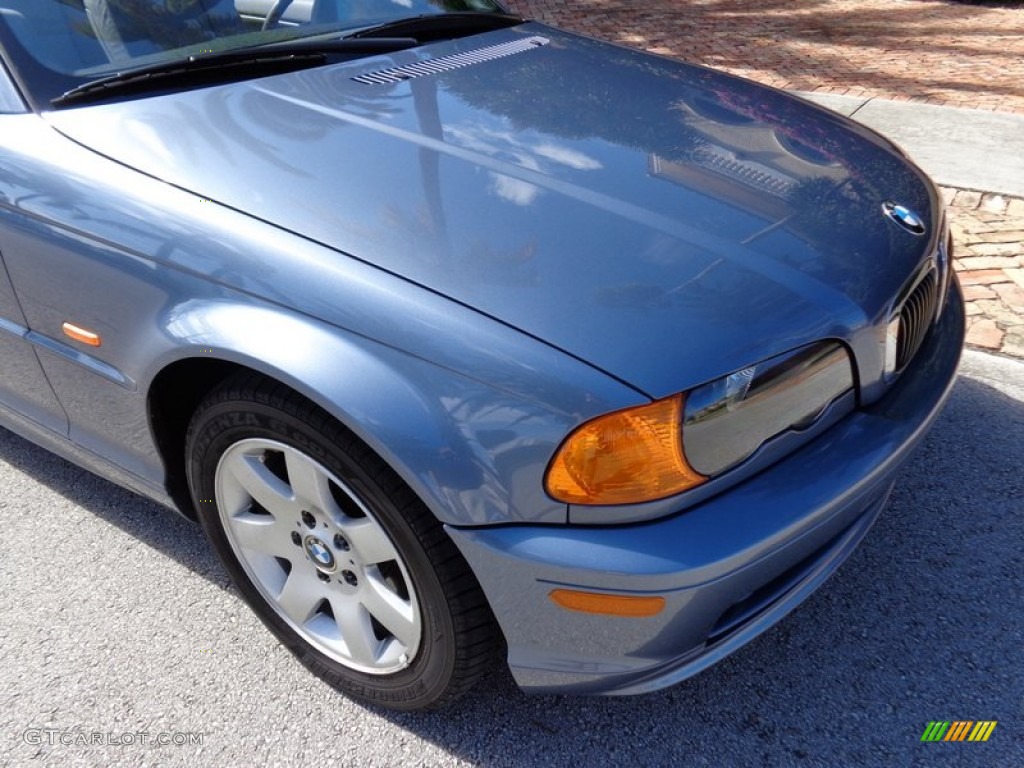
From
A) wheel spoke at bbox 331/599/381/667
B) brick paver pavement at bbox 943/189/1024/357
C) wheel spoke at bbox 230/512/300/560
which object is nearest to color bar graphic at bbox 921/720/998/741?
wheel spoke at bbox 331/599/381/667

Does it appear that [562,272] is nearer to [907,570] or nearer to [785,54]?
[907,570]

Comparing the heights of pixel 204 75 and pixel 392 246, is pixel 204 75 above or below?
above

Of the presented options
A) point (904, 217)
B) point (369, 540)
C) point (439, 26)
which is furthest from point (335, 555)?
point (439, 26)

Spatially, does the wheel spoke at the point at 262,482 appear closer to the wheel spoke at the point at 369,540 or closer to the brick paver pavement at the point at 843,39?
the wheel spoke at the point at 369,540

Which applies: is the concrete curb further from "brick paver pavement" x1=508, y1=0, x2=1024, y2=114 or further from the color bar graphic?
the color bar graphic

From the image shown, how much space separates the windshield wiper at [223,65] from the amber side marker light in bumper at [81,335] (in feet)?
1.67

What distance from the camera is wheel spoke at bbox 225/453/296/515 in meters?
2.01

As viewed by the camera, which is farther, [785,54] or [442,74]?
[785,54]

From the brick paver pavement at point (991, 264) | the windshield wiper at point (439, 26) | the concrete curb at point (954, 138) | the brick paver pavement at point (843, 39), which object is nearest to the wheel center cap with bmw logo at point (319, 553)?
the windshield wiper at point (439, 26)

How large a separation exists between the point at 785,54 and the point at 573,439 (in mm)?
6550

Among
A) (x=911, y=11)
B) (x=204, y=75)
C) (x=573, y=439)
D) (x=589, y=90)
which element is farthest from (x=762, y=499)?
(x=911, y=11)

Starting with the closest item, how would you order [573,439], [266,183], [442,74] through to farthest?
1. [573,439]
2. [266,183]
3. [442,74]

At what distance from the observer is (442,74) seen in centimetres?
248

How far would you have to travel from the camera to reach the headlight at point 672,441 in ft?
5.24
